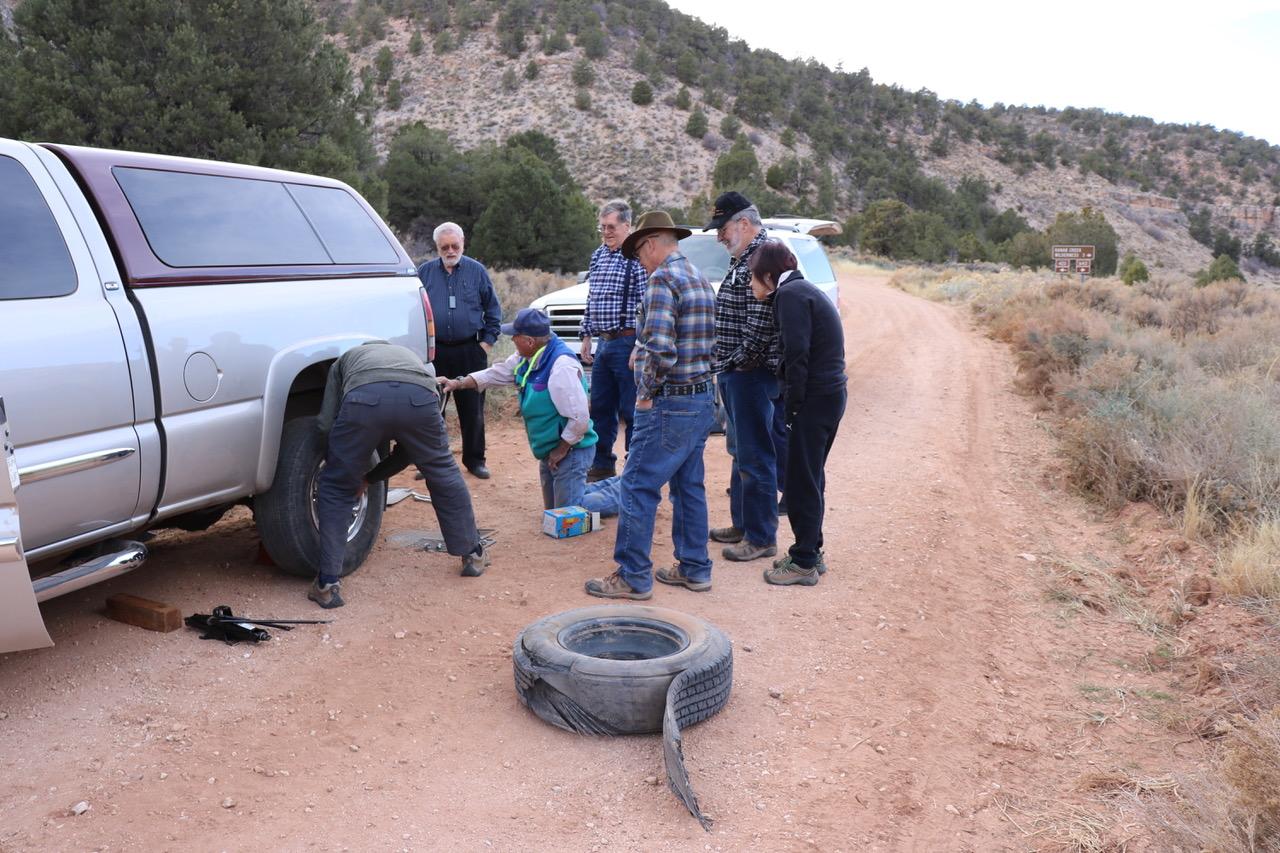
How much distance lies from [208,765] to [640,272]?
4.65 m

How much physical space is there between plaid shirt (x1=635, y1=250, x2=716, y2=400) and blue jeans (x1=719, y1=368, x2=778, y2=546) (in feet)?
2.38

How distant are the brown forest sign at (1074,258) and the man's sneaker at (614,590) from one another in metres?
22.4

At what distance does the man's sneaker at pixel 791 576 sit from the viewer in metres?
5.87

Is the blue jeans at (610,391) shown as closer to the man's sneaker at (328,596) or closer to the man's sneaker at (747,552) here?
the man's sneaker at (747,552)

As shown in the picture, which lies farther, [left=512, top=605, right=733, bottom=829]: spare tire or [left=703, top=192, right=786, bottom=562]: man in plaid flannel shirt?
[left=703, top=192, right=786, bottom=562]: man in plaid flannel shirt

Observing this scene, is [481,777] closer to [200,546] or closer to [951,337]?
[200,546]

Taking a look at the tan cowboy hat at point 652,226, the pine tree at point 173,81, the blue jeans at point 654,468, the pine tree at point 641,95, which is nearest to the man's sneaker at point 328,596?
the blue jeans at point 654,468

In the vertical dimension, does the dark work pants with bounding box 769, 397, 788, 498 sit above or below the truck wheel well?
below

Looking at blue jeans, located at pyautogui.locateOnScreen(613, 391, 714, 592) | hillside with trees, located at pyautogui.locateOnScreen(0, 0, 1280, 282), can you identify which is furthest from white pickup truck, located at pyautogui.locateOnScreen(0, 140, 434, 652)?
hillside with trees, located at pyautogui.locateOnScreen(0, 0, 1280, 282)

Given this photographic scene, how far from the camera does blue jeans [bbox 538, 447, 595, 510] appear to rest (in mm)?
6727

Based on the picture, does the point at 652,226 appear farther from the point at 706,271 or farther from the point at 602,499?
the point at 706,271

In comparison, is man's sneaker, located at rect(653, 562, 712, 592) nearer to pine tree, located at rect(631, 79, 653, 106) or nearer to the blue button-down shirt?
the blue button-down shirt

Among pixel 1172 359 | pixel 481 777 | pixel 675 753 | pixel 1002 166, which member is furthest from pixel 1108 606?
pixel 1002 166

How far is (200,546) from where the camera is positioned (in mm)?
6078
